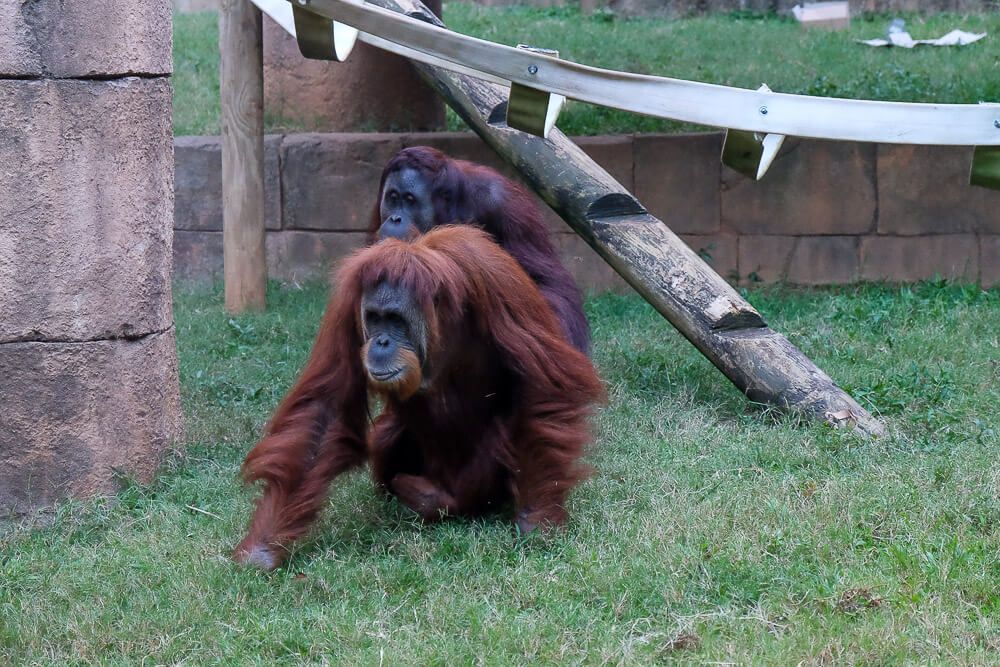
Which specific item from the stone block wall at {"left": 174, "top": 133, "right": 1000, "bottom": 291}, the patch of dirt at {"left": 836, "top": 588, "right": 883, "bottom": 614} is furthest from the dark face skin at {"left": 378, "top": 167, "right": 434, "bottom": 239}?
the patch of dirt at {"left": 836, "top": 588, "right": 883, "bottom": 614}

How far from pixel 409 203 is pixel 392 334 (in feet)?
4.43

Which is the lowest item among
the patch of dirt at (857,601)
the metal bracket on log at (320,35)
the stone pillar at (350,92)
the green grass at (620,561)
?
the green grass at (620,561)

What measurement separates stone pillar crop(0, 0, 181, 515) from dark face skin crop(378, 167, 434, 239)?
89 centimetres

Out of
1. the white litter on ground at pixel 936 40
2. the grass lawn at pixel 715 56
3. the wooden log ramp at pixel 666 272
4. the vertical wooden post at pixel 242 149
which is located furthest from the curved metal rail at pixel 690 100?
the white litter on ground at pixel 936 40

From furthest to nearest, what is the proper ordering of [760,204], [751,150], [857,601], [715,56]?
[715,56] → [760,204] → [751,150] → [857,601]

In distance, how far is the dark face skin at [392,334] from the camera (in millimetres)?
3367

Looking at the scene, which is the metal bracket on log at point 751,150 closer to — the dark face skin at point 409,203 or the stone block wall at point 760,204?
the dark face skin at point 409,203

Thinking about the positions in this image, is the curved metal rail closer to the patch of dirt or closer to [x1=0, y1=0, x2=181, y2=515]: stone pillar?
[x1=0, y1=0, x2=181, y2=515]: stone pillar

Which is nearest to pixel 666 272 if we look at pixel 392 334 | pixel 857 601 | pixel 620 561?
pixel 392 334

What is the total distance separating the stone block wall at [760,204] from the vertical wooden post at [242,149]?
78 centimetres

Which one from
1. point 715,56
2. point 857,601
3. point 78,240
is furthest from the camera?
point 715,56

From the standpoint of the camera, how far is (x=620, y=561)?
10.6ft

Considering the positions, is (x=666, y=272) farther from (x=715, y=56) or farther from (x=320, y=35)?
(x=715, y=56)

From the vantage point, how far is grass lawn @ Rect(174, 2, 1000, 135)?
7285 mm
